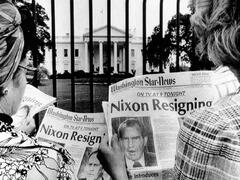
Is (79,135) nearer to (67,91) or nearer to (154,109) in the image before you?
(154,109)

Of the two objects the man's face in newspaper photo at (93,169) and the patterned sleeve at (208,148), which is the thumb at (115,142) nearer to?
the man's face in newspaper photo at (93,169)

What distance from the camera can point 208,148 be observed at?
73 cm

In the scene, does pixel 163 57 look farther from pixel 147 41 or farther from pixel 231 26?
pixel 231 26

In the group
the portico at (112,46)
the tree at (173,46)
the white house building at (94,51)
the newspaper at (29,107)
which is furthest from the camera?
the portico at (112,46)

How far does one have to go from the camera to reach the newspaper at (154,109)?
141cm

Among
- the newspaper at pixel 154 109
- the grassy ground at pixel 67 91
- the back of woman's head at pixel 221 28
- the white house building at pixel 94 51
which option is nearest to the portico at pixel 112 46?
the white house building at pixel 94 51

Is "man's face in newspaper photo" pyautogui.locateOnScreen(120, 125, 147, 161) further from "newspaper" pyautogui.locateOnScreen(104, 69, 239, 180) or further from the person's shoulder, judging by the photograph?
the person's shoulder

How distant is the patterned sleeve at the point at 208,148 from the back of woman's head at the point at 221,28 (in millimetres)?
134

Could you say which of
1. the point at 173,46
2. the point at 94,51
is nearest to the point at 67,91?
the point at 94,51

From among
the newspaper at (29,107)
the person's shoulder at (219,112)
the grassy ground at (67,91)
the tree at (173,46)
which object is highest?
the tree at (173,46)

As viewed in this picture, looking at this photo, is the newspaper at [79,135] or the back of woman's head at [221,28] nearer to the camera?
the back of woman's head at [221,28]

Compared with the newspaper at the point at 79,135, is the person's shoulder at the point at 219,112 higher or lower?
higher

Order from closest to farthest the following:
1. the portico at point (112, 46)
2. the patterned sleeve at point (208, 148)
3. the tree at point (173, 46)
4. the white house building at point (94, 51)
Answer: the patterned sleeve at point (208, 148) → the tree at point (173, 46) → the white house building at point (94, 51) → the portico at point (112, 46)

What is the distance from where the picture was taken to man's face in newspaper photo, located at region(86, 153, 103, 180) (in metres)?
1.42
